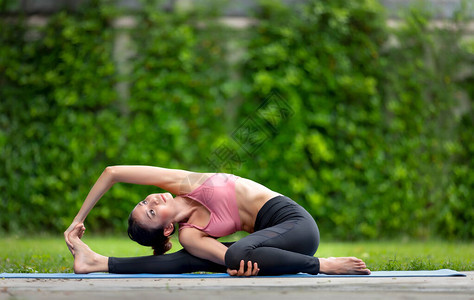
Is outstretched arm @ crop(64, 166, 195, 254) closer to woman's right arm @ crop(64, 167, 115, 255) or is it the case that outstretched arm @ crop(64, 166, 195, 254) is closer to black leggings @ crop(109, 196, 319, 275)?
woman's right arm @ crop(64, 167, 115, 255)

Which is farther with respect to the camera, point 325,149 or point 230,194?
point 325,149

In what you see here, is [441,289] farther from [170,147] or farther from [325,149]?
[170,147]

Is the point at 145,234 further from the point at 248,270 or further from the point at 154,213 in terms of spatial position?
the point at 248,270

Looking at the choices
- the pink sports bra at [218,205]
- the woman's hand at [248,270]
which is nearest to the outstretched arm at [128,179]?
the pink sports bra at [218,205]

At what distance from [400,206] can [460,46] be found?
1962mm

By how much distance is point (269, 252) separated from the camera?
10.5 feet

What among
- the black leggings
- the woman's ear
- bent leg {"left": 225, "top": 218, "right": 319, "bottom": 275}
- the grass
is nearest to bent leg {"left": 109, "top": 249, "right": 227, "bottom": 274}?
the black leggings

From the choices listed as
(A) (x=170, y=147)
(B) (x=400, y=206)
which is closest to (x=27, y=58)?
(A) (x=170, y=147)

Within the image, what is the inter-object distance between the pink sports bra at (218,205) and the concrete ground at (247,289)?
38 centimetres

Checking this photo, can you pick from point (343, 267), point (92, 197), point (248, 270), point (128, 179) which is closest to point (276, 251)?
point (248, 270)

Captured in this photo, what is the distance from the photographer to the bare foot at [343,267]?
3.23m

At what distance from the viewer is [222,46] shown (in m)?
6.43

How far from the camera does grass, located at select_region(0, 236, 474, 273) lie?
3920 mm

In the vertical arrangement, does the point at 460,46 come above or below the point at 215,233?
above
